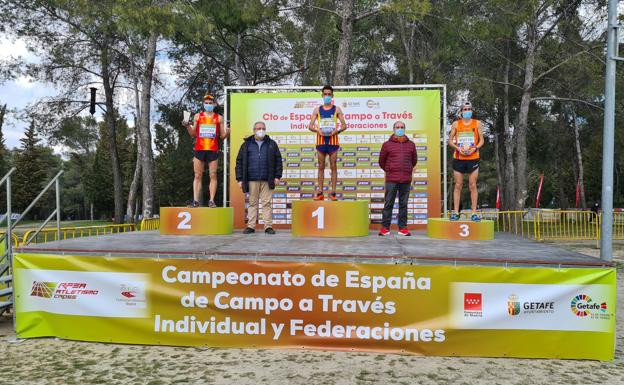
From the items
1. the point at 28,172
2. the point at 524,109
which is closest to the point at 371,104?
the point at 524,109

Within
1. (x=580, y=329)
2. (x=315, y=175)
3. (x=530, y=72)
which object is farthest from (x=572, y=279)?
(x=530, y=72)

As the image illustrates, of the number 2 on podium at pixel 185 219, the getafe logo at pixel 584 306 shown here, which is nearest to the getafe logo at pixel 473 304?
the getafe logo at pixel 584 306

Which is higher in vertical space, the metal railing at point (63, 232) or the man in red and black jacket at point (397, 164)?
the man in red and black jacket at point (397, 164)

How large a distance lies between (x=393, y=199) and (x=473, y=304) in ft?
8.25

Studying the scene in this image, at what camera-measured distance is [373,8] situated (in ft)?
40.6

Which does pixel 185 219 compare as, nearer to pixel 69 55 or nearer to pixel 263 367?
pixel 263 367

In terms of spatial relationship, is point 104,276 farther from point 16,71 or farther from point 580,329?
point 16,71

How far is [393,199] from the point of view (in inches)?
257

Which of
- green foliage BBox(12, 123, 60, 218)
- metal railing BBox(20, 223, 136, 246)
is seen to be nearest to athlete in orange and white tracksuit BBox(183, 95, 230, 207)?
metal railing BBox(20, 223, 136, 246)

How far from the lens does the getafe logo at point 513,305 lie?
4172 millimetres

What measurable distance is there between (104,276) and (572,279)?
14.7 ft

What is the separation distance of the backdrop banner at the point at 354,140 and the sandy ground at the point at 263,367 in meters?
4.73

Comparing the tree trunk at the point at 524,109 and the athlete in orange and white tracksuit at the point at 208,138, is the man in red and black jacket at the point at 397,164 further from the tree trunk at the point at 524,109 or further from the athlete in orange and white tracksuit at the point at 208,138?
the tree trunk at the point at 524,109

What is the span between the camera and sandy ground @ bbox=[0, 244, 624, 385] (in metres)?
3.72
